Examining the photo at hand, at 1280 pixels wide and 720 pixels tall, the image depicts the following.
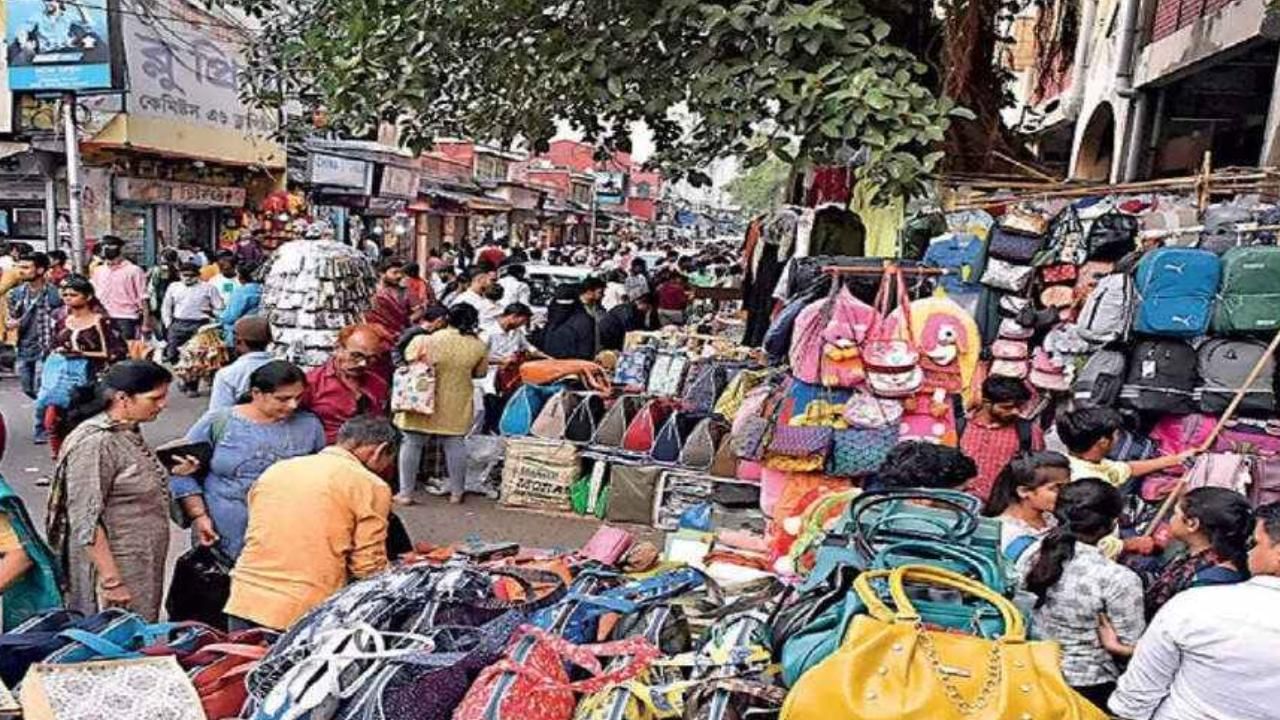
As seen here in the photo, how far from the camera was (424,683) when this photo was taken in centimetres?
266

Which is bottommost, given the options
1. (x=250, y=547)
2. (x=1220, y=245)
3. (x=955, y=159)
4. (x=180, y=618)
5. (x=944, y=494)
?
(x=180, y=618)

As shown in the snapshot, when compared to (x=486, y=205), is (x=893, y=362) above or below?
below

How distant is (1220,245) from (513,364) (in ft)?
18.1

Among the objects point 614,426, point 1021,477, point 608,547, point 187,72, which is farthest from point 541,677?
point 187,72

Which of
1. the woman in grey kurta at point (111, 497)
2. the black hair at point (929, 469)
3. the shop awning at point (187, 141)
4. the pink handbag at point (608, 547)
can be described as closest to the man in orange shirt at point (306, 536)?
the woman in grey kurta at point (111, 497)

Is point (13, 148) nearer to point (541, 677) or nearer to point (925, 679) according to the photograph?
point (541, 677)

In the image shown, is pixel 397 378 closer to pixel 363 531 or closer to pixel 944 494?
pixel 363 531

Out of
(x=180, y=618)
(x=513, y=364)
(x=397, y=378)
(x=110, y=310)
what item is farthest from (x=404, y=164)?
(x=180, y=618)

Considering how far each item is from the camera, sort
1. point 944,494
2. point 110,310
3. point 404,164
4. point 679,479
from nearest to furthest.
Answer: point 944,494 < point 679,479 < point 110,310 < point 404,164

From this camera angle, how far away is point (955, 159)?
30.1ft

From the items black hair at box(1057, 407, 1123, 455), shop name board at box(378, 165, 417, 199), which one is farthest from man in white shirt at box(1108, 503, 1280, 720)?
shop name board at box(378, 165, 417, 199)

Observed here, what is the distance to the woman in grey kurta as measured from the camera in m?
3.89

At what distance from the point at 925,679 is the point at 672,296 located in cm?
1169

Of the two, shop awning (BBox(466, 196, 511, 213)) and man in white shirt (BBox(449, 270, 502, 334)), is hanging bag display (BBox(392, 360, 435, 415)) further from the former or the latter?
shop awning (BBox(466, 196, 511, 213))
